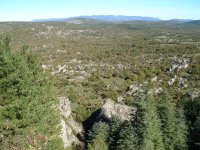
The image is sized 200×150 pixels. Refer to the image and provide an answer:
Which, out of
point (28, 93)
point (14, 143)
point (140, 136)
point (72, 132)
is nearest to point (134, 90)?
point (72, 132)

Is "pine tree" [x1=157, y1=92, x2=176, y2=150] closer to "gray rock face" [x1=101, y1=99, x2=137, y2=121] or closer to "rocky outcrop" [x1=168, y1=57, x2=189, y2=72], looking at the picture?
"gray rock face" [x1=101, y1=99, x2=137, y2=121]

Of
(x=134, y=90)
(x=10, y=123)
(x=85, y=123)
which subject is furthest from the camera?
(x=134, y=90)

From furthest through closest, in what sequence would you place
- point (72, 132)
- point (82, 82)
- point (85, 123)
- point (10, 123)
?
point (82, 82) < point (85, 123) < point (72, 132) < point (10, 123)

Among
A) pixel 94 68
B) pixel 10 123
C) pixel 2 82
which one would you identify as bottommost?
pixel 94 68

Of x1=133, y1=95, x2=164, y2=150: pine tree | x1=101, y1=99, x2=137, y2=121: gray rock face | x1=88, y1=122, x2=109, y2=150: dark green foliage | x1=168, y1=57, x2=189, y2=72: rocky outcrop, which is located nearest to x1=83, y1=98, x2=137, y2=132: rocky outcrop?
x1=101, y1=99, x2=137, y2=121: gray rock face

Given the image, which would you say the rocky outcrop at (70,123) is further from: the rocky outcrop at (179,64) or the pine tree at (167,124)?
the rocky outcrop at (179,64)

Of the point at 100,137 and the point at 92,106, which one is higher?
the point at 100,137

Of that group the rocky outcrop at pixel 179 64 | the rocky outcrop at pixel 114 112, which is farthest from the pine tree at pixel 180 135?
the rocky outcrop at pixel 179 64

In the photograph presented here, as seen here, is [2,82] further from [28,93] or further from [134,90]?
[134,90]

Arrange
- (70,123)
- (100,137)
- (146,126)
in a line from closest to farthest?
(146,126)
(100,137)
(70,123)

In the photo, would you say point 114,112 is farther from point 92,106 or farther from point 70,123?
point 92,106

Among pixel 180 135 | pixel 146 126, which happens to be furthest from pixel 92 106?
pixel 146 126
